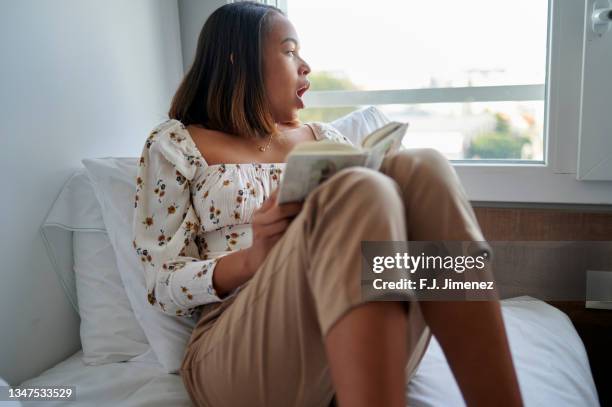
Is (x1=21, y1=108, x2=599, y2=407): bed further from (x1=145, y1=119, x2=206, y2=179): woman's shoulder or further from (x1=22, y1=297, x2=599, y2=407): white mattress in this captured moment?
(x1=145, y1=119, x2=206, y2=179): woman's shoulder

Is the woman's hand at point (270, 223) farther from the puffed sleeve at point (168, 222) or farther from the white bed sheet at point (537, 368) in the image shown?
the white bed sheet at point (537, 368)

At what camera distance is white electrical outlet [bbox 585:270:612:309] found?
1.46 m

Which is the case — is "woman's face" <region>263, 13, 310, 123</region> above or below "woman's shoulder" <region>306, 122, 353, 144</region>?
above

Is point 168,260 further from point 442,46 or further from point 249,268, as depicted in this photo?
point 442,46

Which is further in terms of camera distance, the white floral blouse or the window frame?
the window frame

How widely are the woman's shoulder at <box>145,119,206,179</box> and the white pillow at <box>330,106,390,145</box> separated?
0.47m

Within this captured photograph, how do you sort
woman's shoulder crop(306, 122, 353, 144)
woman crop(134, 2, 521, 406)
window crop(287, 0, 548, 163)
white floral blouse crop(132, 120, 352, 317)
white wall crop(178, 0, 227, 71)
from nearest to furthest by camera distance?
woman crop(134, 2, 521, 406) → white floral blouse crop(132, 120, 352, 317) → woman's shoulder crop(306, 122, 353, 144) → window crop(287, 0, 548, 163) → white wall crop(178, 0, 227, 71)

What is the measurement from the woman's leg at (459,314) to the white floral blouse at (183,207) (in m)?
0.44

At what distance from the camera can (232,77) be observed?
1217 millimetres

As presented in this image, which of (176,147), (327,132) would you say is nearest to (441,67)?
(327,132)

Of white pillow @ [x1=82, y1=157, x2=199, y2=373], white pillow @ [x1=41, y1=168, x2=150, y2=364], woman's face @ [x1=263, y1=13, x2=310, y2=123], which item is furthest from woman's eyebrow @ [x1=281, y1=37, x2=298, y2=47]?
white pillow @ [x1=41, y1=168, x2=150, y2=364]

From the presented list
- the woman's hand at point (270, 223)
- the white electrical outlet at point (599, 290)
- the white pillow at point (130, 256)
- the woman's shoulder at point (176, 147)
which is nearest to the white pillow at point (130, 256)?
the white pillow at point (130, 256)

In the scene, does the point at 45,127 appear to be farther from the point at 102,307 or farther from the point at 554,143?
the point at 554,143

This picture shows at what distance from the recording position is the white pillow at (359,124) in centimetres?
146
